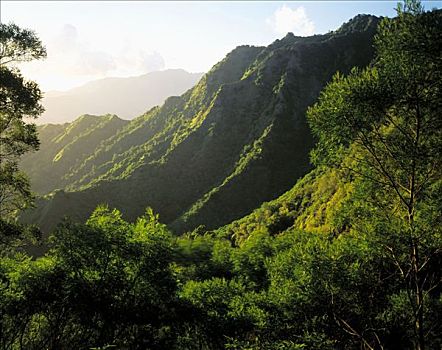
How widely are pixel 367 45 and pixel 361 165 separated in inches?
6761

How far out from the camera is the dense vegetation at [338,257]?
12938 millimetres

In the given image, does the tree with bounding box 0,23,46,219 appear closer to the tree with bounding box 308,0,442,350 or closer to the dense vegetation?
the dense vegetation

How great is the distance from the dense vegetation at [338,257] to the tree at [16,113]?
12.6ft

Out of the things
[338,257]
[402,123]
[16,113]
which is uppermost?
[16,113]

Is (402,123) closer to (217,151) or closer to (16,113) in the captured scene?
(16,113)

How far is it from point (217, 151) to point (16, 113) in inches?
4766

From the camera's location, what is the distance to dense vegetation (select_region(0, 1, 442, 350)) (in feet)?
Answer: 42.4

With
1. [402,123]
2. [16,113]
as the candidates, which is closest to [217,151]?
[16,113]

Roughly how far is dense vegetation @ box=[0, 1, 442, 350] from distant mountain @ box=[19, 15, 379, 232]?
85.8 metres

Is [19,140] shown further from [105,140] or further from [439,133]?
[105,140]

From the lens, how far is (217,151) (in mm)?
139250

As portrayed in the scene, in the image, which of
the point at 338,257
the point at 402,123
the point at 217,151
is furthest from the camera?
the point at 217,151

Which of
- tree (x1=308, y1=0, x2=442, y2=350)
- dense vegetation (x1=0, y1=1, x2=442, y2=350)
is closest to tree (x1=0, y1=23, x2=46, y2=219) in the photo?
dense vegetation (x1=0, y1=1, x2=442, y2=350)

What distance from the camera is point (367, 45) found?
164375 millimetres
